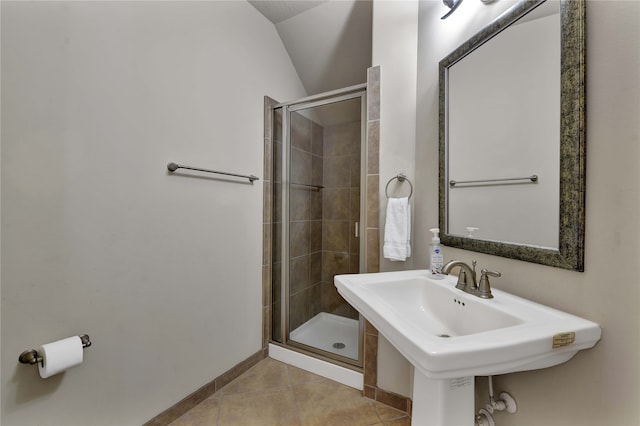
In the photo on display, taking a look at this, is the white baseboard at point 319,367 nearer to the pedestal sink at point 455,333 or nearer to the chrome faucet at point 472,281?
the pedestal sink at point 455,333

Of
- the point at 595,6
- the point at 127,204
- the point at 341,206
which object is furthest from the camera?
the point at 341,206

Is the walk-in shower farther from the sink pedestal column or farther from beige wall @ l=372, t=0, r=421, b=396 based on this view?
the sink pedestal column

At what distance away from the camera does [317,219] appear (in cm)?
236

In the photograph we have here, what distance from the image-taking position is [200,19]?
1.48 metres

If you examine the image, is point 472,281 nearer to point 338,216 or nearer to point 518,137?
point 518,137

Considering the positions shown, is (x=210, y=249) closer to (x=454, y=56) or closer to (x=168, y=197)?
(x=168, y=197)

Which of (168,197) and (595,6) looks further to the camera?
(168,197)

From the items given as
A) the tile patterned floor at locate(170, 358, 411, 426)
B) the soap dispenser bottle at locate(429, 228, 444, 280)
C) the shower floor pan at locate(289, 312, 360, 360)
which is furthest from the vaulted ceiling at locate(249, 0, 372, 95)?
the tile patterned floor at locate(170, 358, 411, 426)

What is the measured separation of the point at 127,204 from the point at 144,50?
726 mm

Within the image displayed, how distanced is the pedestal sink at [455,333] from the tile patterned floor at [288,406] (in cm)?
58

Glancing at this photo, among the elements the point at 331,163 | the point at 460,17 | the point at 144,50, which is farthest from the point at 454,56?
the point at 144,50

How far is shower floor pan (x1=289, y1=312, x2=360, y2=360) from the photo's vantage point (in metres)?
1.92

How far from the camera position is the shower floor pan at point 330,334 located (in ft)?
6.31

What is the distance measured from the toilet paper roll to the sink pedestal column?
4.09ft
